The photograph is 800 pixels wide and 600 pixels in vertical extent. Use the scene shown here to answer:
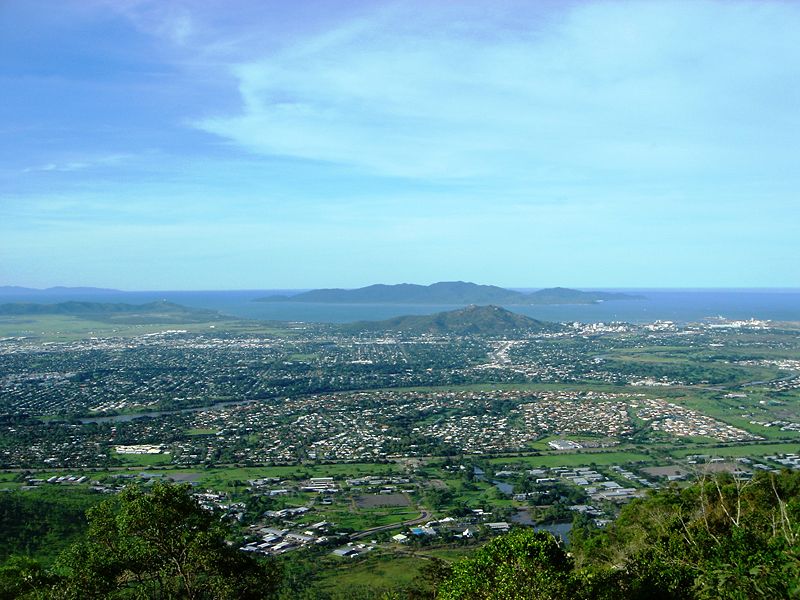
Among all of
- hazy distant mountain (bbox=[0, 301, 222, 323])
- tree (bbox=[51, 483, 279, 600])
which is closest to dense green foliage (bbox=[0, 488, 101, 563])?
tree (bbox=[51, 483, 279, 600])

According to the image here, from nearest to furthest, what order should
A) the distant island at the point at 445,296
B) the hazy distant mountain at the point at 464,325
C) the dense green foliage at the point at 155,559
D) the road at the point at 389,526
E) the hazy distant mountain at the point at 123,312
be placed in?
1. the dense green foliage at the point at 155,559
2. the road at the point at 389,526
3. the hazy distant mountain at the point at 464,325
4. the hazy distant mountain at the point at 123,312
5. the distant island at the point at 445,296

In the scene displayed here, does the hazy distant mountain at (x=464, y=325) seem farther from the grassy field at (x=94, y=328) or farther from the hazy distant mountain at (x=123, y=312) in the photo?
the hazy distant mountain at (x=123, y=312)

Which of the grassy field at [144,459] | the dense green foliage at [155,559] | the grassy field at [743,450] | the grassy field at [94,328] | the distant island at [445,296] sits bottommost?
the grassy field at [144,459]

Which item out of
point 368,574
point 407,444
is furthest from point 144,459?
point 368,574

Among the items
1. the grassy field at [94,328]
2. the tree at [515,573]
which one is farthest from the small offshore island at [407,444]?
the grassy field at [94,328]

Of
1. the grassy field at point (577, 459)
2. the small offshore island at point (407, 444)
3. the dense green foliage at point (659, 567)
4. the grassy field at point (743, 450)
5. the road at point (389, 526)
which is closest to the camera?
the dense green foliage at point (659, 567)

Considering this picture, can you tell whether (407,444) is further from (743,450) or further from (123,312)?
(123,312)

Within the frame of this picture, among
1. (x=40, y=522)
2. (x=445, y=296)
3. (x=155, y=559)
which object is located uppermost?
(x=445, y=296)
